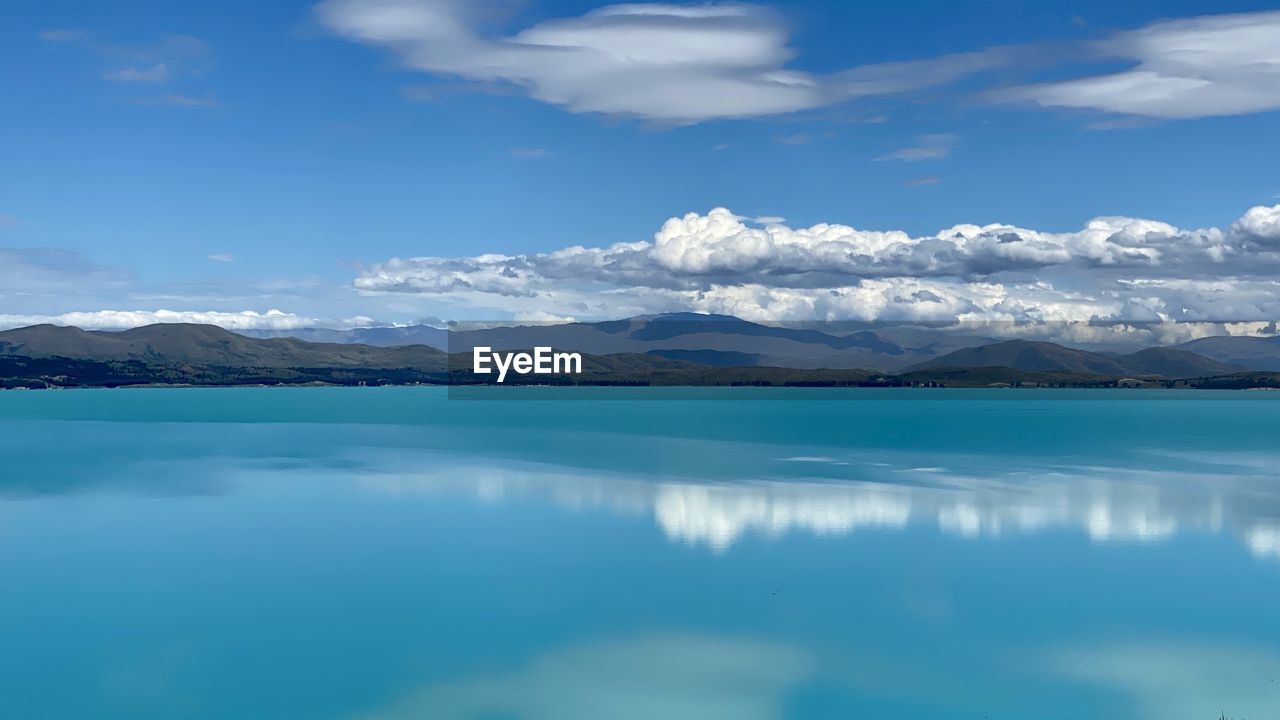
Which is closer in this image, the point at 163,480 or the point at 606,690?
the point at 606,690

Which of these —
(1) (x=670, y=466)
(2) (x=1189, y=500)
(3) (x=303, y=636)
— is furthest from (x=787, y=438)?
(3) (x=303, y=636)

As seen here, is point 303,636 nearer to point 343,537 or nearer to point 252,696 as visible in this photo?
point 252,696

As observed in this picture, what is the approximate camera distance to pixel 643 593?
32.1 m

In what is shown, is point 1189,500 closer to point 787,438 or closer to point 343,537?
point 343,537

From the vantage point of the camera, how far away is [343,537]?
43.2m

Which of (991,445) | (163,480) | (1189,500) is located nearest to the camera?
(1189,500)

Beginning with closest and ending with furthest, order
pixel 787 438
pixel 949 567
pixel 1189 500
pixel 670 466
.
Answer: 1. pixel 949 567
2. pixel 1189 500
3. pixel 670 466
4. pixel 787 438

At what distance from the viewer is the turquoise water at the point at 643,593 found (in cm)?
2258

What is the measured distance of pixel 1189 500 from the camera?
5438cm

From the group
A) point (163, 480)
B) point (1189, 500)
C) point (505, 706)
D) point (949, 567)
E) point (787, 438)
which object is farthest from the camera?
point (787, 438)

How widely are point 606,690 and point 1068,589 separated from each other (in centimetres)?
1823

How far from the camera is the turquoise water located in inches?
889

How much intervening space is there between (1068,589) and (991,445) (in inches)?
2590

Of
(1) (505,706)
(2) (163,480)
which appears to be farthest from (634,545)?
(2) (163,480)
